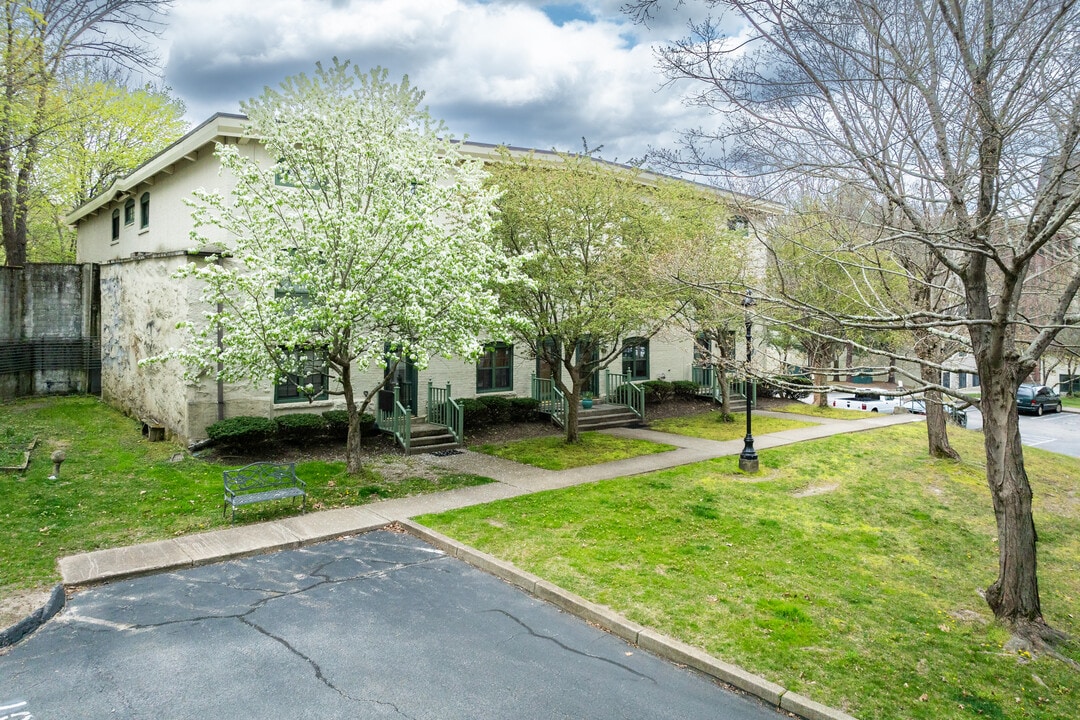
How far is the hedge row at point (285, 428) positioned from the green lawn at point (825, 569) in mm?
5832

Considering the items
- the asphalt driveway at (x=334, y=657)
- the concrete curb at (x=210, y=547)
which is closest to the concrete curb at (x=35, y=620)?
the asphalt driveway at (x=334, y=657)

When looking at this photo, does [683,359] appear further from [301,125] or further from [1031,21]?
[1031,21]

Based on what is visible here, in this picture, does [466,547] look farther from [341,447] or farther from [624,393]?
[624,393]

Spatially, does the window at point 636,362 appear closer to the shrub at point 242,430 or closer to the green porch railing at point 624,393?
the green porch railing at point 624,393

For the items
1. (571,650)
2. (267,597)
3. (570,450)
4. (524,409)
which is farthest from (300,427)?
(571,650)

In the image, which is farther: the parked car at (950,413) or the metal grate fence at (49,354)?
the parked car at (950,413)

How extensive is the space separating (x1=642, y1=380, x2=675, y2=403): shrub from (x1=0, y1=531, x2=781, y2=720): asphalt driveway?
16361mm

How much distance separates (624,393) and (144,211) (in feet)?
54.0

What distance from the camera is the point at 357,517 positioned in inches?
411

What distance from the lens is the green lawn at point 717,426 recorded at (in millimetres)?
19547

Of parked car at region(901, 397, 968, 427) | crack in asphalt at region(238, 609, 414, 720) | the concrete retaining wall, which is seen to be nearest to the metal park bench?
crack in asphalt at region(238, 609, 414, 720)

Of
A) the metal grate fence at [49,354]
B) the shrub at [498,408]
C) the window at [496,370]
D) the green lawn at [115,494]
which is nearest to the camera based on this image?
the green lawn at [115,494]

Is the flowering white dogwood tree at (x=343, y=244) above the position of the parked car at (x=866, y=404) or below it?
above

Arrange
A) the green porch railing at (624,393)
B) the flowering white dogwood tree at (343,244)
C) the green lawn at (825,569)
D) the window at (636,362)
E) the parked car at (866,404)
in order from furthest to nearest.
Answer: the parked car at (866,404) → the window at (636,362) → the green porch railing at (624,393) → the flowering white dogwood tree at (343,244) → the green lawn at (825,569)
